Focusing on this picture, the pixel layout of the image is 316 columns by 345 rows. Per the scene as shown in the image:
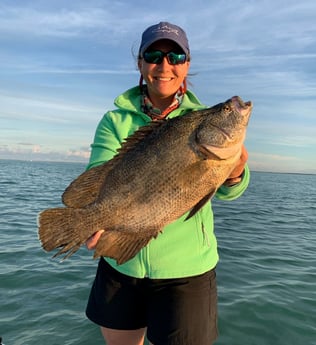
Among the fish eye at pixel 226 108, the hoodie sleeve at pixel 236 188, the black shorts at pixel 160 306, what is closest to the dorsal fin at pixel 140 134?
the fish eye at pixel 226 108

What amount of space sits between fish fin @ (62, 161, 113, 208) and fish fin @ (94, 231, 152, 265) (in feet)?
1.05

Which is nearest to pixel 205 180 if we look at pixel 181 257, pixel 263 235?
pixel 181 257

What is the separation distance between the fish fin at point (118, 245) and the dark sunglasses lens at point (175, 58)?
1619 millimetres

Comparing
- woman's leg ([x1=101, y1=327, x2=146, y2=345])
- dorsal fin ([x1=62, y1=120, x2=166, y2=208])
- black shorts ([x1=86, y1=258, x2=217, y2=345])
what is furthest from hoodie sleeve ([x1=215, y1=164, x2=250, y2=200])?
woman's leg ([x1=101, y1=327, x2=146, y2=345])

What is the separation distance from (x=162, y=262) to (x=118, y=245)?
0.48 metres

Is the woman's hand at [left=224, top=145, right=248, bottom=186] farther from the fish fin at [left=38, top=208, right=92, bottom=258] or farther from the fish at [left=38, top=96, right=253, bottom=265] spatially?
the fish fin at [left=38, top=208, right=92, bottom=258]

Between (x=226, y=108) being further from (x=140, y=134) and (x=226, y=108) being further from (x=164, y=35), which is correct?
(x=164, y=35)

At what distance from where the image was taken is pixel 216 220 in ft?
54.0

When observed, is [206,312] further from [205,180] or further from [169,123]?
[169,123]

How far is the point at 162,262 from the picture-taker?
320 cm

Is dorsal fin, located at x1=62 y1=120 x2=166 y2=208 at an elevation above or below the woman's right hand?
above

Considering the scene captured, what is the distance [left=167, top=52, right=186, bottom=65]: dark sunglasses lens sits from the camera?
11.1ft

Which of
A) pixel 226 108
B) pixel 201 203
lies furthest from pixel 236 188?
pixel 226 108

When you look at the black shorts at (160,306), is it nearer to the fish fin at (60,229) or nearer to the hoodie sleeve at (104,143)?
the fish fin at (60,229)
